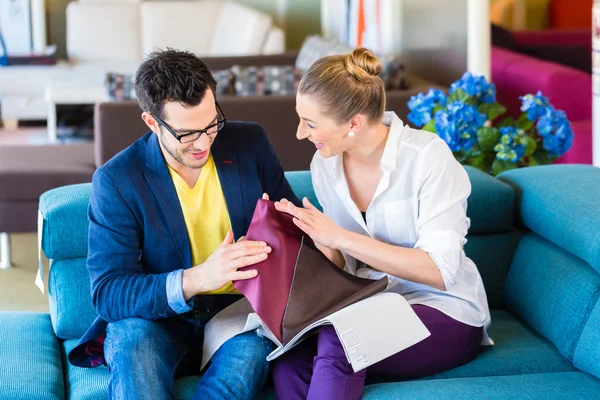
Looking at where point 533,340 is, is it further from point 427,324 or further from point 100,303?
point 100,303

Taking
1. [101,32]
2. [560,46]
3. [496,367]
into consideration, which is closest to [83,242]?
[496,367]

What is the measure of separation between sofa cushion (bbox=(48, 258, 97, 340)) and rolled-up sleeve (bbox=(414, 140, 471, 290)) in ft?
2.88

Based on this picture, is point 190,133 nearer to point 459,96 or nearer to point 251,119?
point 459,96

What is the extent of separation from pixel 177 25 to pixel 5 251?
148 inches

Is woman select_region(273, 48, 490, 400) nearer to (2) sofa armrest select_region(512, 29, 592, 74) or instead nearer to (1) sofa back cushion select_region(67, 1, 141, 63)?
(2) sofa armrest select_region(512, 29, 592, 74)

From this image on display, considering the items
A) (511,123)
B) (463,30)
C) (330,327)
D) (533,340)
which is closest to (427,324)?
(330,327)

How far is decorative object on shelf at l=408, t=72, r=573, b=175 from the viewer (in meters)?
3.13

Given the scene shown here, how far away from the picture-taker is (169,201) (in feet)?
7.10

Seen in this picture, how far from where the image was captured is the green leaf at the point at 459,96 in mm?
3256

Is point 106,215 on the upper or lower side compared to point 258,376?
upper

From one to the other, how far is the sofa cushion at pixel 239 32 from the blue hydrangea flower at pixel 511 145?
4485 millimetres

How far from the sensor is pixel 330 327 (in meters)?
2.04

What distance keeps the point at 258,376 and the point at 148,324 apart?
0.28 metres

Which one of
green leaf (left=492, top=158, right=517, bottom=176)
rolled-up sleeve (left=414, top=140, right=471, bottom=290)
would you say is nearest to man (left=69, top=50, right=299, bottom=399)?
rolled-up sleeve (left=414, top=140, right=471, bottom=290)
